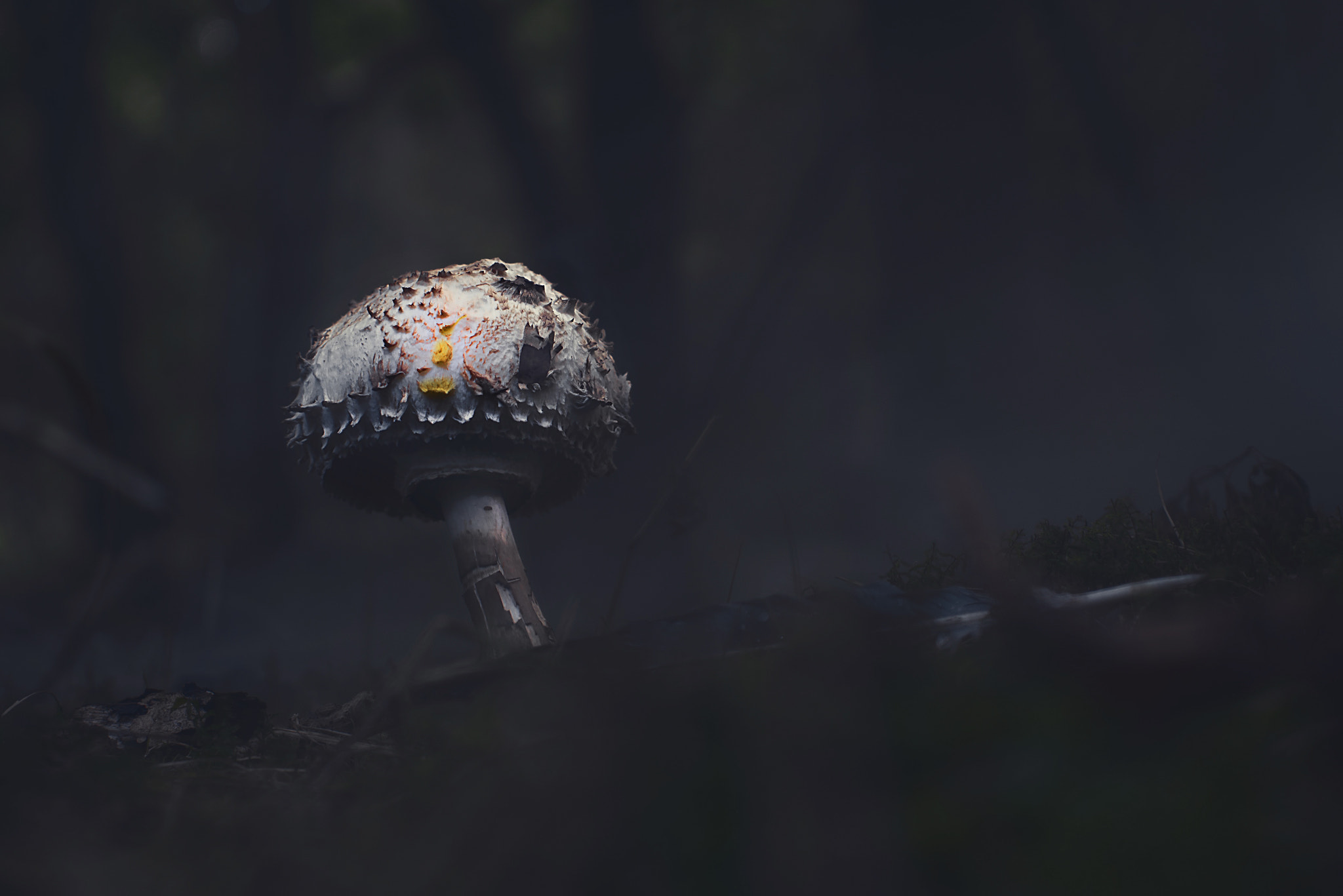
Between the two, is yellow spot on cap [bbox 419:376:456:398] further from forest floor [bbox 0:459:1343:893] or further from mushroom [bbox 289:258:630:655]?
forest floor [bbox 0:459:1343:893]

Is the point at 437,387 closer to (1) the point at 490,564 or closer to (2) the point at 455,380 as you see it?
(2) the point at 455,380

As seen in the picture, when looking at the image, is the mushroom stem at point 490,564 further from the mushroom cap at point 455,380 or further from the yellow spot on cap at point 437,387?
the yellow spot on cap at point 437,387

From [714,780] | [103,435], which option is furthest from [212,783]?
[714,780]

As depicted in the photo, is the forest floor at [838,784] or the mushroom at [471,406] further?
the mushroom at [471,406]

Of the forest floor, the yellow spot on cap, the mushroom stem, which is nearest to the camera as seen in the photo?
the forest floor

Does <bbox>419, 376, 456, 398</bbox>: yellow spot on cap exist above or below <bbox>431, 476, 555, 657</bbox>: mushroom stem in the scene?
above

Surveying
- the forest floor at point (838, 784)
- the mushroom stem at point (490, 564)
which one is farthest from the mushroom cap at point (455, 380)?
the forest floor at point (838, 784)

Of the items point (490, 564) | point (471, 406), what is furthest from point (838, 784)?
point (490, 564)

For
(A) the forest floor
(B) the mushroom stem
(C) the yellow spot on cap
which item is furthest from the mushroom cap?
(A) the forest floor
